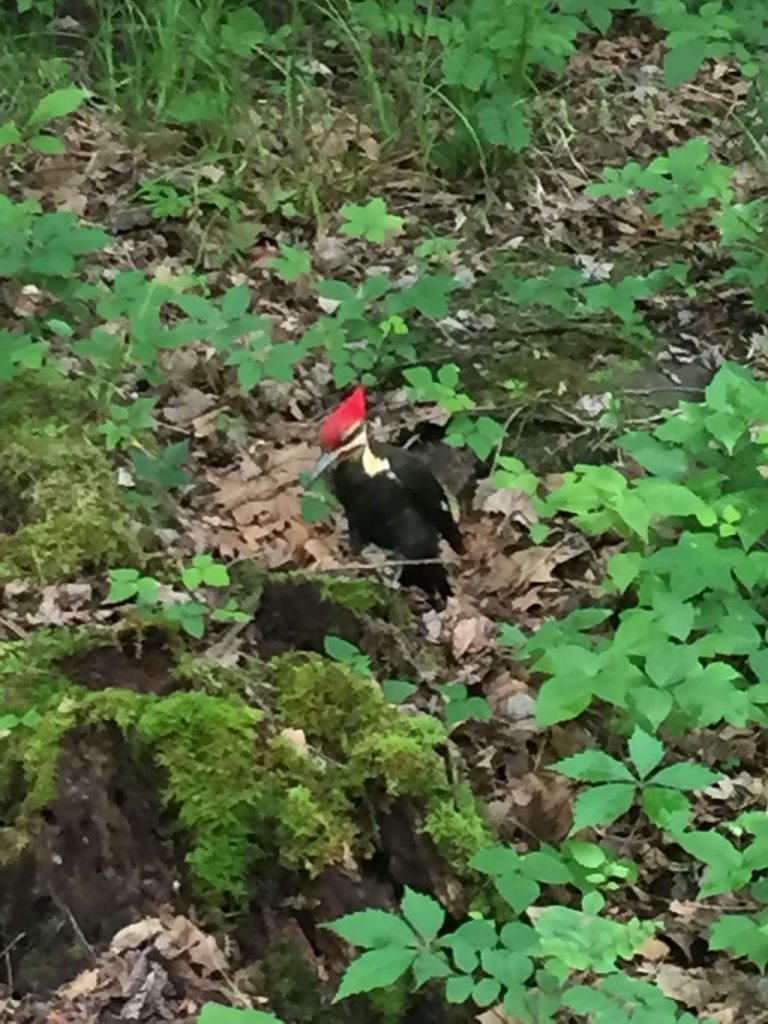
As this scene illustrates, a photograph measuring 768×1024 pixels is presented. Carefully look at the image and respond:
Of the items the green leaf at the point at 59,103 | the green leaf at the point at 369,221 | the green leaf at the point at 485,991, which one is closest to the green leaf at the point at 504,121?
the green leaf at the point at 369,221

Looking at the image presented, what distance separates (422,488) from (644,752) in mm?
1412

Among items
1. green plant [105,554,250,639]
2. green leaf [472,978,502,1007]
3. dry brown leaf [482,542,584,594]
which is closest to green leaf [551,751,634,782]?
green leaf [472,978,502,1007]

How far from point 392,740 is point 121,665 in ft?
1.92

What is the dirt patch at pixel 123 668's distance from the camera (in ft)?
8.86

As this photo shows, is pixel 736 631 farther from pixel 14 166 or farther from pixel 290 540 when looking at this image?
pixel 14 166

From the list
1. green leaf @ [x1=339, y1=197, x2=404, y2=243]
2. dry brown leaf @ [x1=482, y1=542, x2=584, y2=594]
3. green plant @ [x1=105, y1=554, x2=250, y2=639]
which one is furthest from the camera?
green leaf @ [x1=339, y1=197, x2=404, y2=243]

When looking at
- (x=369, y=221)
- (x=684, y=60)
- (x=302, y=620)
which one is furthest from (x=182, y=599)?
(x=684, y=60)

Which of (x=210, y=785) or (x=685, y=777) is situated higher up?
(x=685, y=777)

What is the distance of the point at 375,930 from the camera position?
7.16 ft

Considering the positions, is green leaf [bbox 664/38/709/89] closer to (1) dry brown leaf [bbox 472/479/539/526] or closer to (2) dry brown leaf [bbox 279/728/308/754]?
(1) dry brown leaf [bbox 472/479/539/526]

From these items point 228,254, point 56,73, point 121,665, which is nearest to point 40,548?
point 121,665

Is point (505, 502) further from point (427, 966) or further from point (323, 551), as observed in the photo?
point (427, 966)

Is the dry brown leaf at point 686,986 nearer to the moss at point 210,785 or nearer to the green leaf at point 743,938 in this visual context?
the green leaf at point 743,938

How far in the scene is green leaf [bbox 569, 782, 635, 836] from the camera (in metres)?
2.41
